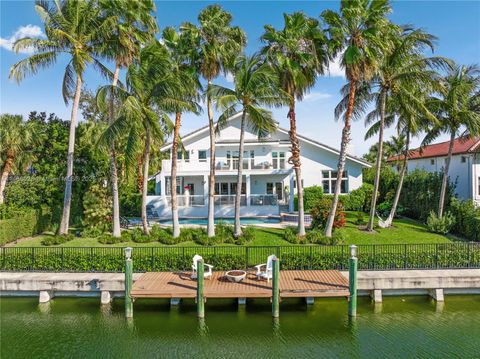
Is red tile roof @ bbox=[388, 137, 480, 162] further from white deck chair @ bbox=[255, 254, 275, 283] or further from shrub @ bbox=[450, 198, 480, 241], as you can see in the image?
white deck chair @ bbox=[255, 254, 275, 283]

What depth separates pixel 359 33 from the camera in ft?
65.0

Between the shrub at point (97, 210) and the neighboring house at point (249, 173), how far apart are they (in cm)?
709

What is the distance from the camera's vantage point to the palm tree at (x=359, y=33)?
19.3m

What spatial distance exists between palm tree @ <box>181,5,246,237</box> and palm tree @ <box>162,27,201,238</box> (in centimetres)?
57

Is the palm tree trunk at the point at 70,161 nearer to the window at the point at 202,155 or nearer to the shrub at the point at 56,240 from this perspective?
the shrub at the point at 56,240

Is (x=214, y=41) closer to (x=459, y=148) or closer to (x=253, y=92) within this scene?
(x=253, y=92)

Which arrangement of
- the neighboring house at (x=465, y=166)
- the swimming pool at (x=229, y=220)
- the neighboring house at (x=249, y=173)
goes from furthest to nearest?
1. the neighboring house at (x=249, y=173)
2. the swimming pool at (x=229, y=220)
3. the neighboring house at (x=465, y=166)

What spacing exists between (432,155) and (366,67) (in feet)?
62.8

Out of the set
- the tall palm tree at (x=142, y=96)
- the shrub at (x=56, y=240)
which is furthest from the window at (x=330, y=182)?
the shrub at (x=56, y=240)

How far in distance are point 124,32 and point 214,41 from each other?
546cm

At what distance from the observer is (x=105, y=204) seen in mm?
24531

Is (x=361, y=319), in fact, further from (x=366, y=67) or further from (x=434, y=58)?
(x=434, y=58)

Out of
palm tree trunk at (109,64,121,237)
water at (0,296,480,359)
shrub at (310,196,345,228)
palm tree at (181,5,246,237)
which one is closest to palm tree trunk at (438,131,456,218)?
shrub at (310,196,345,228)

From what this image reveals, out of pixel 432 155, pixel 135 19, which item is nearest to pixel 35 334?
pixel 135 19
